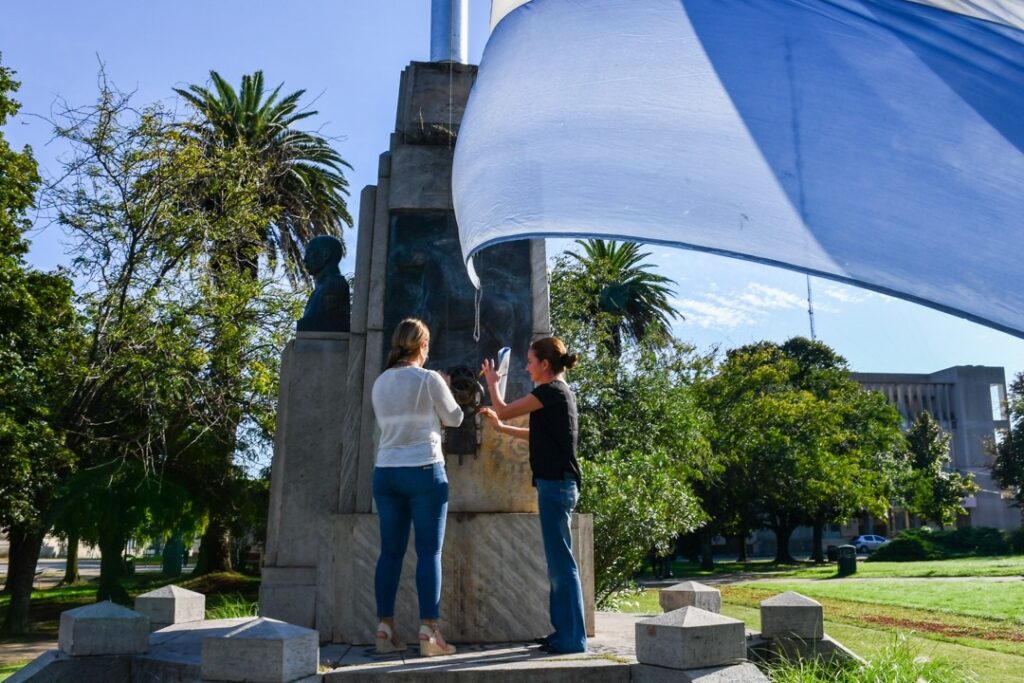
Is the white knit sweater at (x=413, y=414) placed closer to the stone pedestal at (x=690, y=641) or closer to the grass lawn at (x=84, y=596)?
the stone pedestal at (x=690, y=641)

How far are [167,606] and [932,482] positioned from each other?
56.0 metres

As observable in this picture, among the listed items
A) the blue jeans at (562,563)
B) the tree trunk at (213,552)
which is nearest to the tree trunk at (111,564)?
the tree trunk at (213,552)

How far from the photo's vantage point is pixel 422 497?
525 centimetres

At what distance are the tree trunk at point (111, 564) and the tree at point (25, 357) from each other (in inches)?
61.8

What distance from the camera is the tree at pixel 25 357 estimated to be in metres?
15.3

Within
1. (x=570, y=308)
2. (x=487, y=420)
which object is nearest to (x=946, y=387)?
(x=570, y=308)

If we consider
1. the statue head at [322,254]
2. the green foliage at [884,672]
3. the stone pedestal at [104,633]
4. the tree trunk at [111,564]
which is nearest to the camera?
the green foliage at [884,672]

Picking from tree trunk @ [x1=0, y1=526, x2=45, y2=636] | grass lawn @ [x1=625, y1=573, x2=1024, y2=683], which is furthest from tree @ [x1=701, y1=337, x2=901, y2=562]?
tree trunk @ [x1=0, y1=526, x2=45, y2=636]

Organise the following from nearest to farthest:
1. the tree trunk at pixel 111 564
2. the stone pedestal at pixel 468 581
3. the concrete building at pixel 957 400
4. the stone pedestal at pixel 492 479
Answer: the stone pedestal at pixel 468 581, the stone pedestal at pixel 492 479, the tree trunk at pixel 111 564, the concrete building at pixel 957 400

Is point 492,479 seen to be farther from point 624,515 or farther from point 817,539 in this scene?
point 817,539

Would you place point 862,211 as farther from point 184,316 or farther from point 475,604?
point 184,316

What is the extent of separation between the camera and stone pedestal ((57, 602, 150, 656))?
18.5ft

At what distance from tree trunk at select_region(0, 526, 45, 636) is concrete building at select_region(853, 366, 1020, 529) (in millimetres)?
72304

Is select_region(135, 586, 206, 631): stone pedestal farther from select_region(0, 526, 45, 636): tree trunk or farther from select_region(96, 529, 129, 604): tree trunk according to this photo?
select_region(96, 529, 129, 604): tree trunk
